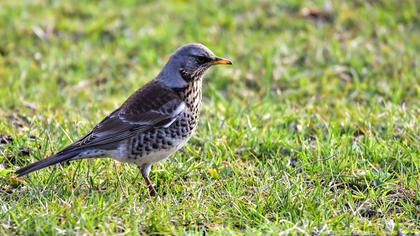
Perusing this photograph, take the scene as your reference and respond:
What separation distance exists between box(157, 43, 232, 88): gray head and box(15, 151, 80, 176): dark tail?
1.05 meters

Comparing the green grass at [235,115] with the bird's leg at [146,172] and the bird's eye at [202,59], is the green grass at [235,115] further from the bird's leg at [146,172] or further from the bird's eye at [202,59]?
the bird's eye at [202,59]

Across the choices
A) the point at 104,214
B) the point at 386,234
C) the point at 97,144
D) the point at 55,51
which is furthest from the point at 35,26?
the point at 386,234

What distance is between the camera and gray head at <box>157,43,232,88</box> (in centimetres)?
620

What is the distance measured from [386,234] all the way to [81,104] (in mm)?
4157

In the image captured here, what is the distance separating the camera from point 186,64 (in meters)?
6.21

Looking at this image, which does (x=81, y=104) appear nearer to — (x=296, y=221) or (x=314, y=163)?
(x=314, y=163)

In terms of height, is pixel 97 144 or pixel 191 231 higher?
pixel 97 144

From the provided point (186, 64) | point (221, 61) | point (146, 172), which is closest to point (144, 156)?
point (146, 172)

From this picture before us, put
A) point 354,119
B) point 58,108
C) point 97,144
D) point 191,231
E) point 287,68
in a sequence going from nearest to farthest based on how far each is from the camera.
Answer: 1. point 191,231
2. point 97,144
3. point 354,119
4. point 58,108
5. point 287,68

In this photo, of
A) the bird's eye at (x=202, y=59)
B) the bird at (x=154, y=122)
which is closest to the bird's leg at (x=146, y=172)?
the bird at (x=154, y=122)

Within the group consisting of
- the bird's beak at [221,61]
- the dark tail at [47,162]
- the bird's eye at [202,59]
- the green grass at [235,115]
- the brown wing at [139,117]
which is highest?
the bird's eye at [202,59]

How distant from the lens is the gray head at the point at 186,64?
620cm

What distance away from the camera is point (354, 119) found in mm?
7258

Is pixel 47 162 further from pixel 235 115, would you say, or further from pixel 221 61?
pixel 235 115
